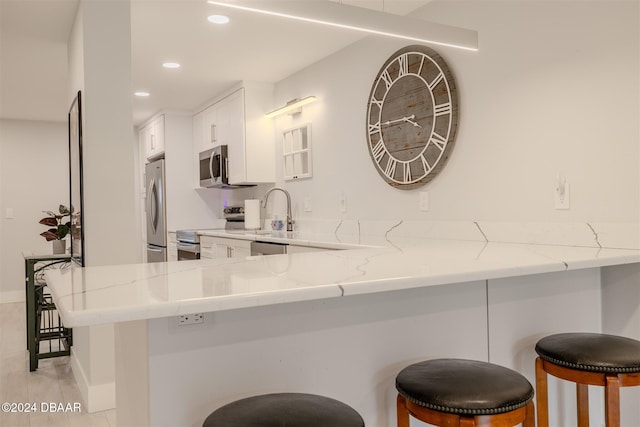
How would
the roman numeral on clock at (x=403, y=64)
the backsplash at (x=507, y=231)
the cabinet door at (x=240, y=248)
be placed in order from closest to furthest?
1. the backsplash at (x=507, y=231)
2. the roman numeral on clock at (x=403, y=64)
3. the cabinet door at (x=240, y=248)

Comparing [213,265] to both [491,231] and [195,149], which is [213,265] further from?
[195,149]

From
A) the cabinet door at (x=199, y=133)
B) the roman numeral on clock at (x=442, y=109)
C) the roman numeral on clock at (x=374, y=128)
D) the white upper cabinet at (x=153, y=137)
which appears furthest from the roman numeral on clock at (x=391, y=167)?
the white upper cabinet at (x=153, y=137)

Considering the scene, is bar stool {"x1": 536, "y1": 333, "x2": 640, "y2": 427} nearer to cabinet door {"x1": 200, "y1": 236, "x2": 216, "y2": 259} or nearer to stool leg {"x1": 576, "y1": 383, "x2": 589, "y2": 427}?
stool leg {"x1": 576, "y1": 383, "x2": 589, "y2": 427}

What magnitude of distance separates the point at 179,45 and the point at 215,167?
1736 mm

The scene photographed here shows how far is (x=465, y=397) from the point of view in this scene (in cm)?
124

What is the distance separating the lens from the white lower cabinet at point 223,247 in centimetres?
393

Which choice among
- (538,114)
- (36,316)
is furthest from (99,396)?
(538,114)

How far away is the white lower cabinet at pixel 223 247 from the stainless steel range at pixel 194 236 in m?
0.13

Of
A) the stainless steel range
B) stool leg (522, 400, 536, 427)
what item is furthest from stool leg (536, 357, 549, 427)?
the stainless steel range

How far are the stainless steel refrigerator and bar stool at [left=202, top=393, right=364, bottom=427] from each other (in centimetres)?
483

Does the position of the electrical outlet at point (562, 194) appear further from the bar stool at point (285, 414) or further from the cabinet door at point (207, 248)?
the cabinet door at point (207, 248)

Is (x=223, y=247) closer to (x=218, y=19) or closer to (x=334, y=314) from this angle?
(x=218, y=19)

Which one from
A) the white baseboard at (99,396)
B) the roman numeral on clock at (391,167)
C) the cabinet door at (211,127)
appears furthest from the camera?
the cabinet door at (211,127)

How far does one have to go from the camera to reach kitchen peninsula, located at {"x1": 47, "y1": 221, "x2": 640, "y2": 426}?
3.96 feet
